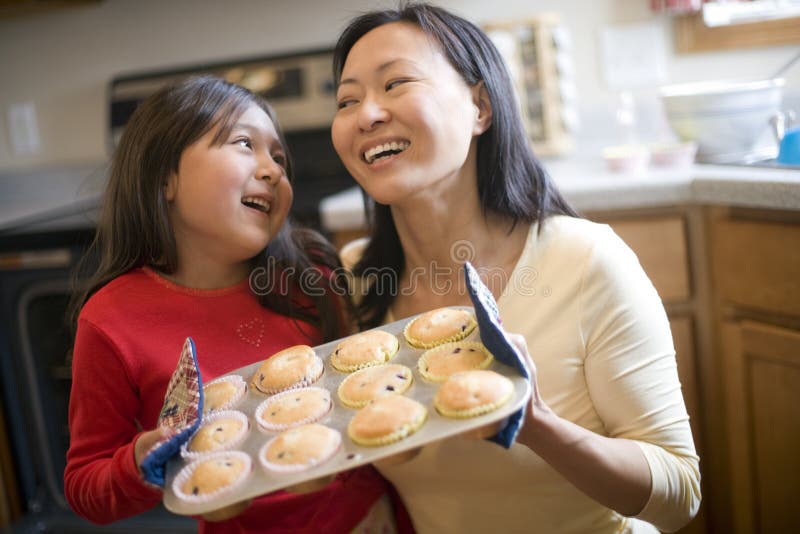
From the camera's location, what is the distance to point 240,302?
120 cm

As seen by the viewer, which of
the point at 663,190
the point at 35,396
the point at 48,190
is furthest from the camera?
the point at 48,190

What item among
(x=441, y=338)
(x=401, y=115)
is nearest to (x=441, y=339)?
(x=441, y=338)

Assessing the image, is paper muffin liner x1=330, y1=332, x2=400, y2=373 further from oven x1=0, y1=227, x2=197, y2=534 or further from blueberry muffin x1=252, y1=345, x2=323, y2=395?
oven x1=0, y1=227, x2=197, y2=534

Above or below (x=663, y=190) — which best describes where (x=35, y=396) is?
below

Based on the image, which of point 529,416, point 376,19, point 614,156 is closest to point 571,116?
point 614,156

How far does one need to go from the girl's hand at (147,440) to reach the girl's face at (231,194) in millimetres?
358

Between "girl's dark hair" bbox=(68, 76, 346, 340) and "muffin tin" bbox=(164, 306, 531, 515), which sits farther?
"girl's dark hair" bbox=(68, 76, 346, 340)

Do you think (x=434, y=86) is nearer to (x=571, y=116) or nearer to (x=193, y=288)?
(x=193, y=288)

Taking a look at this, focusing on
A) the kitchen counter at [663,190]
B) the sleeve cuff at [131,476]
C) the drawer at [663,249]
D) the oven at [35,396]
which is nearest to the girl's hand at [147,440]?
the sleeve cuff at [131,476]

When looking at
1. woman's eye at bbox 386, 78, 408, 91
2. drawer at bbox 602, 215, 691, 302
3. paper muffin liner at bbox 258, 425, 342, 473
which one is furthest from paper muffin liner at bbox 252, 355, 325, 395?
drawer at bbox 602, 215, 691, 302

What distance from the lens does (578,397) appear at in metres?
1.09

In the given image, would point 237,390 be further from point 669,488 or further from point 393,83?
point 669,488

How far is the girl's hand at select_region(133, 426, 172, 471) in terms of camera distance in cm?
85

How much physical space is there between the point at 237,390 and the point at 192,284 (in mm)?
Result: 271
